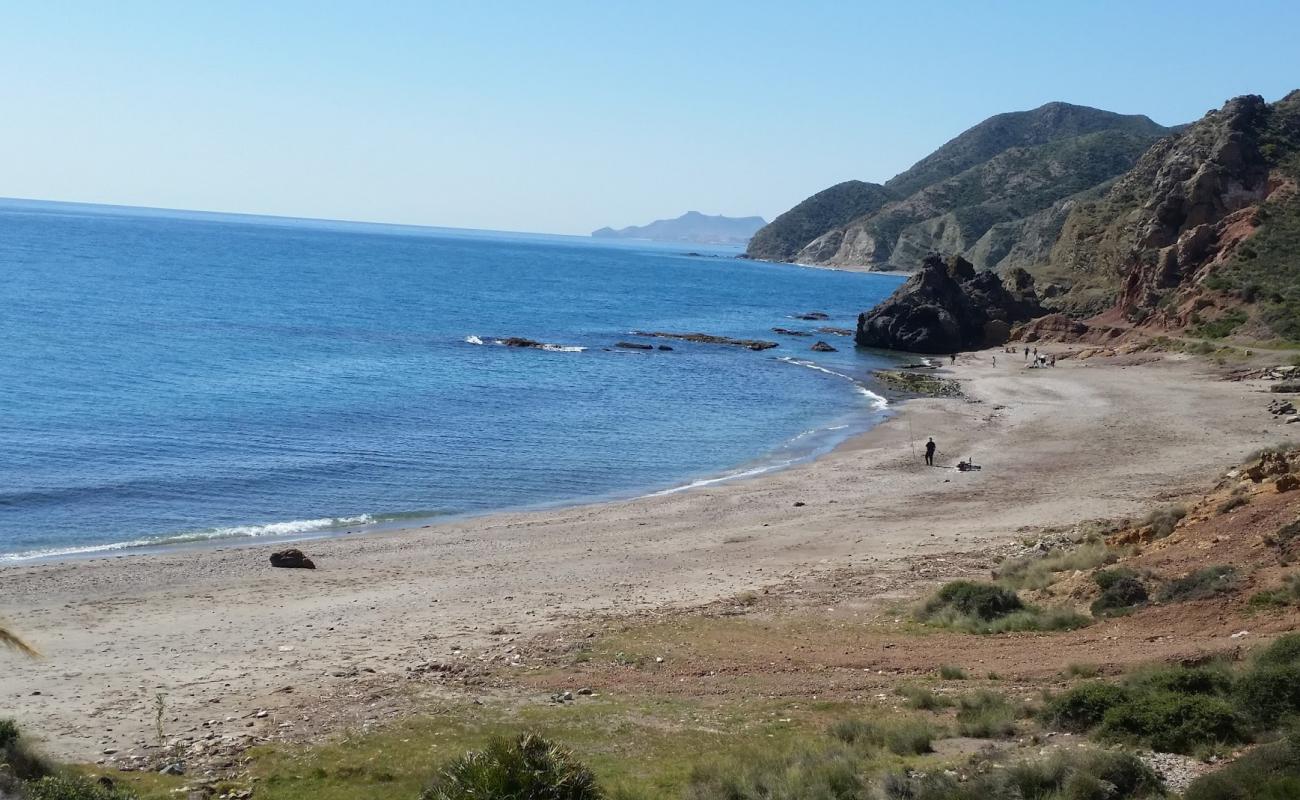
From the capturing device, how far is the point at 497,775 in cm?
1010

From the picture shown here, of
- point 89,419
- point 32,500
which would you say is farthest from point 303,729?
point 89,419

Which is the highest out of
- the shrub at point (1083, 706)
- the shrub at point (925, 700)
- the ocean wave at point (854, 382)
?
the shrub at point (1083, 706)

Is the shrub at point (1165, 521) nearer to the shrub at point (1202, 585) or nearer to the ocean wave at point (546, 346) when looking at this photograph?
the shrub at point (1202, 585)

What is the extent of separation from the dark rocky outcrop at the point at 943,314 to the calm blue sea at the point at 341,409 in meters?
5.45

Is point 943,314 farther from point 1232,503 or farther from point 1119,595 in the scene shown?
point 1119,595

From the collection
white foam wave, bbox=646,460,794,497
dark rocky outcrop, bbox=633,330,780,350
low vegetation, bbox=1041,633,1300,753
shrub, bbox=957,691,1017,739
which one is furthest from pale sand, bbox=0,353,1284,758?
dark rocky outcrop, bbox=633,330,780,350

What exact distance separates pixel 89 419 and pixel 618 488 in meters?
21.4

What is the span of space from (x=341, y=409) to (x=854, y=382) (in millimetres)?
30996

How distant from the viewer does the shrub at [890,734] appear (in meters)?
11.6

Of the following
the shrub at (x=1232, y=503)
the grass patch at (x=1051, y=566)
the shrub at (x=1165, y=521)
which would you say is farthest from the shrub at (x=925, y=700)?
the shrub at (x=1232, y=503)

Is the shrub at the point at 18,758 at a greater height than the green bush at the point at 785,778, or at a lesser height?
lesser

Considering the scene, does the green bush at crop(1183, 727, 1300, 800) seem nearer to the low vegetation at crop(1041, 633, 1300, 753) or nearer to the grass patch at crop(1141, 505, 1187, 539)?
the low vegetation at crop(1041, 633, 1300, 753)

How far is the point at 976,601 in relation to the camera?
18234 mm

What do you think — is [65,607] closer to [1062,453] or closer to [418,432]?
[418,432]
